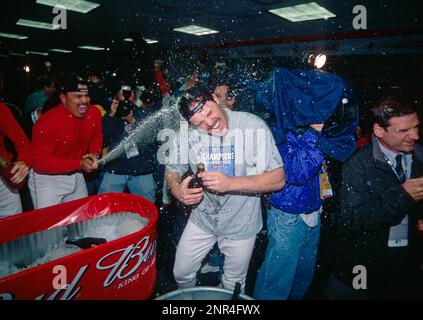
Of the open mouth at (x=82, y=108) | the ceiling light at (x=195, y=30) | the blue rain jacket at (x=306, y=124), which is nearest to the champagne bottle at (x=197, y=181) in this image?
the blue rain jacket at (x=306, y=124)

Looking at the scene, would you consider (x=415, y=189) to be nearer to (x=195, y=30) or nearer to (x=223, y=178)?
(x=223, y=178)

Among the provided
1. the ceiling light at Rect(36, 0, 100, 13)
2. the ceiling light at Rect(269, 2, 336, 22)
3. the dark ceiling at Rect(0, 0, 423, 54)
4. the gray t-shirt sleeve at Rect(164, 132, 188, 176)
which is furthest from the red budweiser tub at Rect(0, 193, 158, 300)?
the ceiling light at Rect(36, 0, 100, 13)

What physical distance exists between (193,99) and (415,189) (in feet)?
6.03

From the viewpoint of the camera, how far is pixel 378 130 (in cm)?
216

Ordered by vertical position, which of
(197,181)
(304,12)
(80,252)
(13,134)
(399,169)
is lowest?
(80,252)

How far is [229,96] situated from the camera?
147 inches

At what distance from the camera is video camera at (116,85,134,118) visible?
407cm

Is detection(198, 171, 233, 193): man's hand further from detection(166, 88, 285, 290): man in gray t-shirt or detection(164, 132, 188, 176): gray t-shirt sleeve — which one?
detection(164, 132, 188, 176): gray t-shirt sleeve

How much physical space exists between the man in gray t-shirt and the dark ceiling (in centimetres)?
581

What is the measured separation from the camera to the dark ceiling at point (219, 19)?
6832mm

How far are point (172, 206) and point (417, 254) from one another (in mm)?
3843

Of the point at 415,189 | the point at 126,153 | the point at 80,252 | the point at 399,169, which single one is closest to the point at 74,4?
the point at 126,153

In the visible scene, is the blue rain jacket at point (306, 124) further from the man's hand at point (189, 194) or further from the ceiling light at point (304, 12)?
the ceiling light at point (304, 12)
